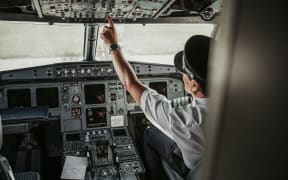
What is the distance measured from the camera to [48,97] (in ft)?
13.4

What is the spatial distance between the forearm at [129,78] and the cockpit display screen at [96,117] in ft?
6.40

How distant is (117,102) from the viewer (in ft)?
14.1

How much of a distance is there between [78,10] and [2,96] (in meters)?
1.60

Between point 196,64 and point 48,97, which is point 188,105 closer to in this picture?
point 196,64

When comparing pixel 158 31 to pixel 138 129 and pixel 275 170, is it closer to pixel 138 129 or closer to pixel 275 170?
pixel 138 129

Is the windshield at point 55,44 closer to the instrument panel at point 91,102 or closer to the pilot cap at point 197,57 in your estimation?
the instrument panel at point 91,102

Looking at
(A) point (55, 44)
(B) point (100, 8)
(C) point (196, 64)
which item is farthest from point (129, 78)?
(A) point (55, 44)

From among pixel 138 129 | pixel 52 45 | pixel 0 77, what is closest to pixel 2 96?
pixel 0 77

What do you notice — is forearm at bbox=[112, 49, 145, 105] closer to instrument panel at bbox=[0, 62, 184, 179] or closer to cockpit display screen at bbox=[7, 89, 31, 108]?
instrument panel at bbox=[0, 62, 184, 179]

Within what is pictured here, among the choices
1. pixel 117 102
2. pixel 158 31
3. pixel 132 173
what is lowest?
pixel 132 173

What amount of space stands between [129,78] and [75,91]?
202 centimetres

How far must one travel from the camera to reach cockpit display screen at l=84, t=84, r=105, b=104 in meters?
4.22

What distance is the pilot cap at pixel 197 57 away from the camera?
78.9 inches

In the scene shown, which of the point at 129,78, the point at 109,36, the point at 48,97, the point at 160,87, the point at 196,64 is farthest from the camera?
the point at 160,87
